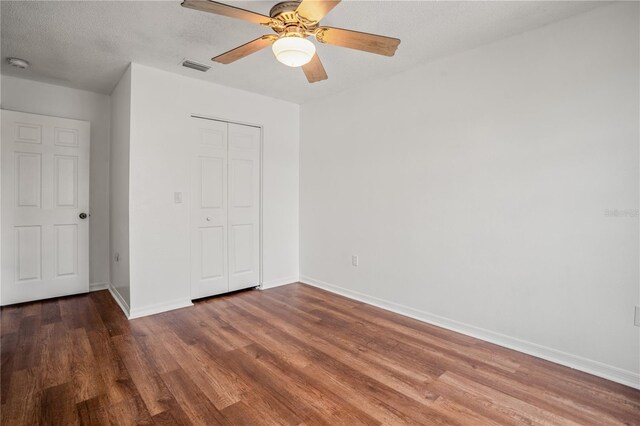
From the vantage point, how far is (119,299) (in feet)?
11.4

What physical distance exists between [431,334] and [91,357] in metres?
2.65

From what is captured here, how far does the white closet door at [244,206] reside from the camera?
3846 millimetres

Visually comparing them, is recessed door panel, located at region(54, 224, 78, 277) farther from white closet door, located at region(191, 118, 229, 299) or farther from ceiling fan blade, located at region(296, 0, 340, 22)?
ceiling fan blade, located at region(296, 0, 340, 22)

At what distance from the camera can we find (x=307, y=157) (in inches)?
170

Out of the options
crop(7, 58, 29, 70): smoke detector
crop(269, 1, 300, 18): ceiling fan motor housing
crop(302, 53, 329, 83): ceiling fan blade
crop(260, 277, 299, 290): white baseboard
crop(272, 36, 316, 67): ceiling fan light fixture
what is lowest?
crop(260, 277, 299, 290): white baseboard

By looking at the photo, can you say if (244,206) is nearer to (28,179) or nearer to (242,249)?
(242,249)

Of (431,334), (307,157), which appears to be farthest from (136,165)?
(431,334)

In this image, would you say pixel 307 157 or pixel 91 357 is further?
pixel 307 157

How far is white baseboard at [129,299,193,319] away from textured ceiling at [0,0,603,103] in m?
2.37

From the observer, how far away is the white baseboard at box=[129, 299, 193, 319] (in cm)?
306

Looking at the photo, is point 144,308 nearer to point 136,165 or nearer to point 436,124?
point 136,165

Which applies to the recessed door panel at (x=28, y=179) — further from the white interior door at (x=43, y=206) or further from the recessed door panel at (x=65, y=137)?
the recessed door panel at (x=65, y=137)

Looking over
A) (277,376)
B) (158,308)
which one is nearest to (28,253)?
(158,308)

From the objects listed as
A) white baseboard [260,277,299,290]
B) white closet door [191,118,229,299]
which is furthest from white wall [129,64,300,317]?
white baseboard [260,277,299,290]
